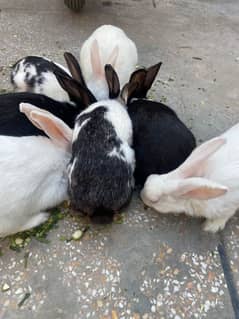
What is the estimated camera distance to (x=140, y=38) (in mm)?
3264

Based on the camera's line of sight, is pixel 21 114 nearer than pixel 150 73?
Yes

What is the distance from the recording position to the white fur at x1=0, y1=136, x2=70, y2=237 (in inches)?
64.0

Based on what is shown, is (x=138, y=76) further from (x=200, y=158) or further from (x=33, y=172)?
(x=33, y=172)

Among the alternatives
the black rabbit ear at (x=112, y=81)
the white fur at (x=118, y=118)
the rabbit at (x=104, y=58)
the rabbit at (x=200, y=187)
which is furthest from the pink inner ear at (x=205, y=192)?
the rabbit at (x=104, y=58)

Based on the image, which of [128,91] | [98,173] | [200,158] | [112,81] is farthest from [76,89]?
[200,158]

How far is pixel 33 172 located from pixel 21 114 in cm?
28

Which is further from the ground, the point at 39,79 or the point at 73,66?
the point at 73,66

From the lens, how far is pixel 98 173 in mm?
1651

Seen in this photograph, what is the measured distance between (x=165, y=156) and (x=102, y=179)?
1.18ft

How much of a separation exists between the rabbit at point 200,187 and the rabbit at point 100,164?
0.15 meters

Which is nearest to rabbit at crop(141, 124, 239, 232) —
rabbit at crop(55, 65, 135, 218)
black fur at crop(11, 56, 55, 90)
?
rabbit at crop(55, 65, 135, 218)

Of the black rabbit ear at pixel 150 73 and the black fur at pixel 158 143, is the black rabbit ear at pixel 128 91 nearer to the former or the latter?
the black rabbit ear at pixel 150 73

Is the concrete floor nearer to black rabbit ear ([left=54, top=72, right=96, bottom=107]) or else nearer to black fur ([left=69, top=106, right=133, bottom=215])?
black fur ([left=69, top=106, right=133, bottom=215])

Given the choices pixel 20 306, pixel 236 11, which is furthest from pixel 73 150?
pixel 236 11
